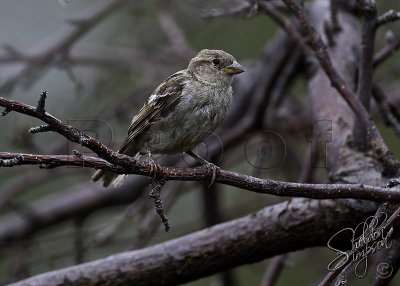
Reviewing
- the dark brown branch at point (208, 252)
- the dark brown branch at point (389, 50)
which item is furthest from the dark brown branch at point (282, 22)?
the dark brown branch at point (208, 252)

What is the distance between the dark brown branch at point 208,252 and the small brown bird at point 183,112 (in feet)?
1.46

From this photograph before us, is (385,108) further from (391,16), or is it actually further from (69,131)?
(69,131)

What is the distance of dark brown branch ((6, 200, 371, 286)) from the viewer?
2.81 metres

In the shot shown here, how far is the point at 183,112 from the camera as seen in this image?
3.15m

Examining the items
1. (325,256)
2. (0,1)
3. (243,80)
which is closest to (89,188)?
(243,80)

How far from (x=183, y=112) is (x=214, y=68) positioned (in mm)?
454

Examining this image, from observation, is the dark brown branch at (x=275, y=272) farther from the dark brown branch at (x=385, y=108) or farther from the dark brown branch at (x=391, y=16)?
the dark brown branch at (x=391, y=16)

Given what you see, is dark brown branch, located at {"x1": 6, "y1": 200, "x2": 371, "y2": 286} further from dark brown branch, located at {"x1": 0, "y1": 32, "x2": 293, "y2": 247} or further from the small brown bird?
dark brown branch, located at {"x1": 0, "y1": 32, "x2": 293, "y2": 247}

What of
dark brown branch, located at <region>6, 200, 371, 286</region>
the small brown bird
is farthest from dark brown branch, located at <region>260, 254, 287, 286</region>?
the small brown bird

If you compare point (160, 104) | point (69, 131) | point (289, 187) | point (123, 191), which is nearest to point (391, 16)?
point (289, 187)

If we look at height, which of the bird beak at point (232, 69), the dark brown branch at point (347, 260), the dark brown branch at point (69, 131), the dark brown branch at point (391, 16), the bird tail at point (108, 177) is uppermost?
the bird beak at point (232, 69)

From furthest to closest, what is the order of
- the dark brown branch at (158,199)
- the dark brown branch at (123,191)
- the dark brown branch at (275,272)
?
the dark brown branch at (123,191) → the dark brown branch at (275,272) → the dark brown branch at (158,199)

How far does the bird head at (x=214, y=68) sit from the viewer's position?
11.0ft

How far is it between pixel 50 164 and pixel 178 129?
1362 mm
